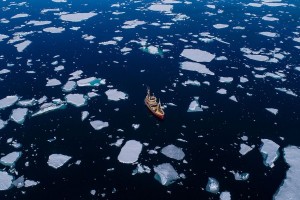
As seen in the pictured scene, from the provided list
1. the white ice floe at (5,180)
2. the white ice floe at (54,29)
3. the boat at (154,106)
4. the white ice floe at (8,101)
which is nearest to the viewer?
the white ice floe at (5,180)

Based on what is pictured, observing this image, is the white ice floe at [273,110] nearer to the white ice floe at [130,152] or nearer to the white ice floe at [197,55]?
the white ice floe at [197,55]

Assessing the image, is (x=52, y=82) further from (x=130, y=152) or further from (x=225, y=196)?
(x=225, y=196)

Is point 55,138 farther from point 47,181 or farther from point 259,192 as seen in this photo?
point 259,192

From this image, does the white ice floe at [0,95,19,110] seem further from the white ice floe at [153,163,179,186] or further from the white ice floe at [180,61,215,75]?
the white ice floe at [180,61,215,75]

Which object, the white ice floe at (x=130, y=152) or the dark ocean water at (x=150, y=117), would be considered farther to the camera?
the white ice floe at (x=130, y=152)

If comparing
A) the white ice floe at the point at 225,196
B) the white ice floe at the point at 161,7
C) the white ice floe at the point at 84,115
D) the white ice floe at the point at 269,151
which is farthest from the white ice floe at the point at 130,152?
the white ice floe at the point at 161,7
